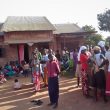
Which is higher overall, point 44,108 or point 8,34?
point 8,34

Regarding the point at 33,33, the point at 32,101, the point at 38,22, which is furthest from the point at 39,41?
the point at 32,101

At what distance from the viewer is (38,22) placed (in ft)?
61.5

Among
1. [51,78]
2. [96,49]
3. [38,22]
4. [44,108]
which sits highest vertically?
[38,22]

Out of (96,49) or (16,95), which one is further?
(16,95)

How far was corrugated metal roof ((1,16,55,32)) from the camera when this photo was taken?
56.5 ft

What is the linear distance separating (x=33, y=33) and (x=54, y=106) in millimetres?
10285

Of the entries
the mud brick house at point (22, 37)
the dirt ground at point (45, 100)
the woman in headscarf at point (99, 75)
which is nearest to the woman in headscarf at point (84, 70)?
the dirt ground at point (45, 100)

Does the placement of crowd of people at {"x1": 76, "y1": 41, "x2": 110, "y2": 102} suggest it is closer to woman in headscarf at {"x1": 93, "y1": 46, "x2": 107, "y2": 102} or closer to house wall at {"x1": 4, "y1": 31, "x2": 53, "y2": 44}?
woman in headscarf at {"x1": 93, "y1": 46, "x2": 107, "y2": 102}

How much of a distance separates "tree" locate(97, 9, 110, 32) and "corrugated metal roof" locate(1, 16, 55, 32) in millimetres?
14239

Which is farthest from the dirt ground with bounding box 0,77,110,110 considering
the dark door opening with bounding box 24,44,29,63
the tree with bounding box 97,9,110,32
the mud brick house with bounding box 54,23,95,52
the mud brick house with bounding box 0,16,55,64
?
the tree with bounding box 97,9,110,32

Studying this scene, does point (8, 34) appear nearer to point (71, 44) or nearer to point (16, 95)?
point (71, 44)

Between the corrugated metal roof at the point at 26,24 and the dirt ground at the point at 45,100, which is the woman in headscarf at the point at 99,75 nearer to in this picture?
the dirt ground at the point at 45,100

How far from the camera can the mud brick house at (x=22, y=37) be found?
16938mm

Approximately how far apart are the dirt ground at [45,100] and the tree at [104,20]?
2219cm
